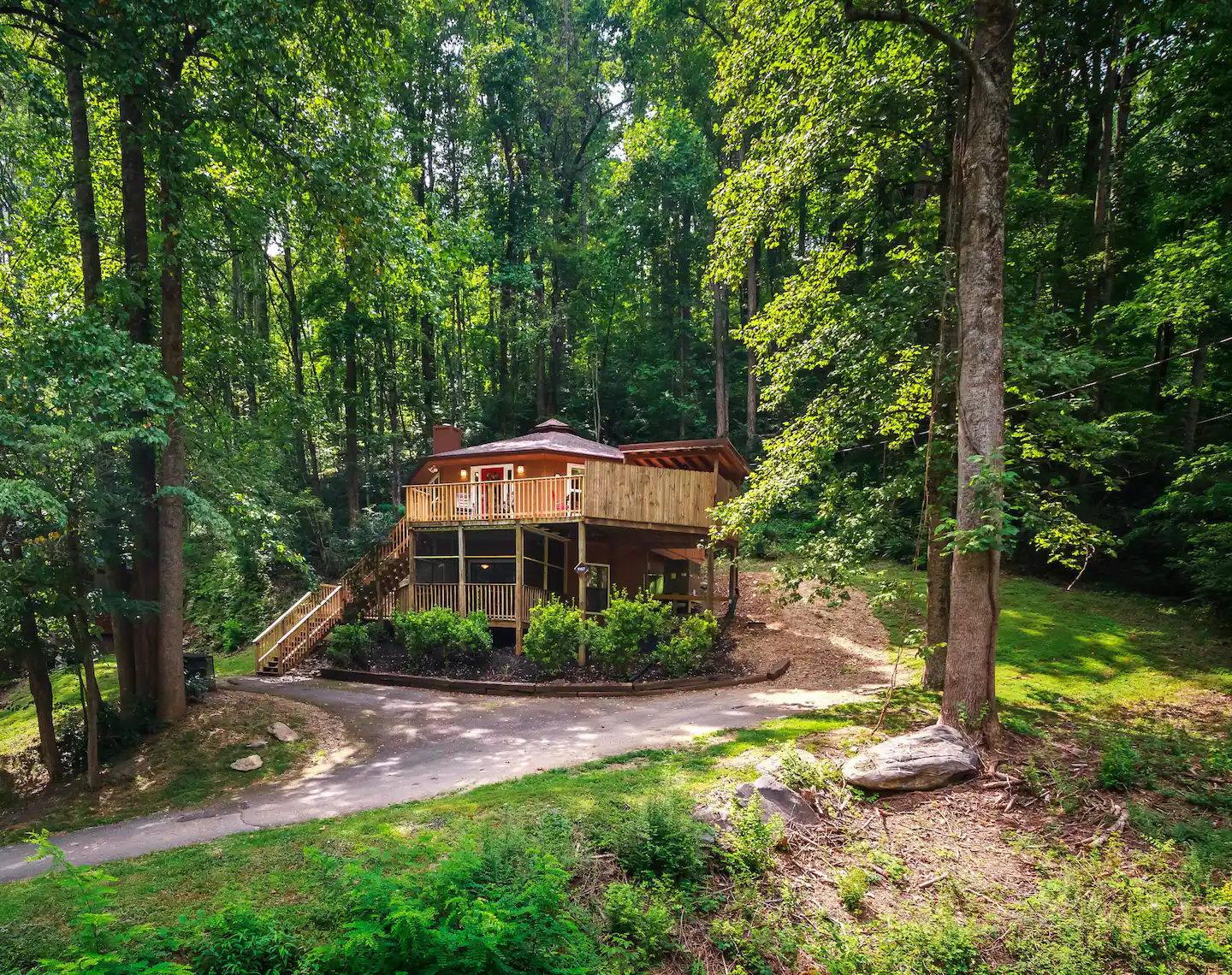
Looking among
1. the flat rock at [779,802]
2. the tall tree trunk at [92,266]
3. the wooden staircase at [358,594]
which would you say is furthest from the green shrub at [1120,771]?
the wooden staircase at [358,594]

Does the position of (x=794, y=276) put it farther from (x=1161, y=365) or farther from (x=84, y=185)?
(x=84, y=185)

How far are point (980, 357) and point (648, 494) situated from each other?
10.2m

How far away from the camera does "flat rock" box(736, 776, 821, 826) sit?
5.91 m

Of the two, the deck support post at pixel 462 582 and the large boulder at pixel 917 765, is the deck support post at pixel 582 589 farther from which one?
the large boulder at pixel 917 765

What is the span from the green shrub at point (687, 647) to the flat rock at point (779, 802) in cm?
810

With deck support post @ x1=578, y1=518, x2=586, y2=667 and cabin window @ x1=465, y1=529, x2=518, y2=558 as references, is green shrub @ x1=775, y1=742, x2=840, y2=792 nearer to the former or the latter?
deck support post @ x1=578, y1=518, x2=586, y2=667

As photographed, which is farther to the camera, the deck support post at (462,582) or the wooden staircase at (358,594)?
the wooden staircase at (358,594)

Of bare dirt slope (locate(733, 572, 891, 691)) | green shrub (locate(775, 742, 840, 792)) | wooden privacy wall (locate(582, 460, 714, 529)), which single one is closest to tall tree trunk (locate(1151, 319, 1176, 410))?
bare dirt slope (locate(733, 572, 891, 691))

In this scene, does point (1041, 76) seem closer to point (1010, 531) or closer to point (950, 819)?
point (1010, 531)

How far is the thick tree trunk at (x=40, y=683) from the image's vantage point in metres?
9.05

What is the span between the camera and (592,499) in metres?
15.8

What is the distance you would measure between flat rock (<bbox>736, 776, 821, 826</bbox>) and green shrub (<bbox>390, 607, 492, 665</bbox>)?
10752 millimetres

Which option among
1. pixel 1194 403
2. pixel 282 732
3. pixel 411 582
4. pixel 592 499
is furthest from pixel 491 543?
pixel 1194 403

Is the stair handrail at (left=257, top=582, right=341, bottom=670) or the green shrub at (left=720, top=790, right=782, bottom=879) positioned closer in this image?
the green shrub at (left=720, top=790, right=782, bottom=879)
